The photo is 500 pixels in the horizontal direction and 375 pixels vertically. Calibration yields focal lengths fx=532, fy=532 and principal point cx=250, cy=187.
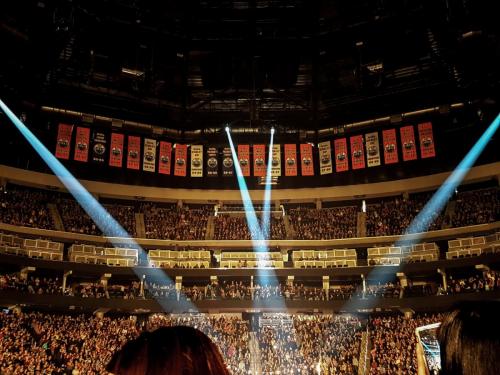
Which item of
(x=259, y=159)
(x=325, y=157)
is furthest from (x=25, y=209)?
(x=325, y=157)

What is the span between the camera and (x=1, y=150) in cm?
4338

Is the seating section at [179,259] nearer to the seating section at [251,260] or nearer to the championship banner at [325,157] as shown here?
the seating section at [251,260]

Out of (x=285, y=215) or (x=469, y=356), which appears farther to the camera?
(x=285, y=215)

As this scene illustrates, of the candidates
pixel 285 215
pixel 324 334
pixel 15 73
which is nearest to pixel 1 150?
pixel 15 73

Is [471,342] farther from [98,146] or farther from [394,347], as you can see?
[98,146]

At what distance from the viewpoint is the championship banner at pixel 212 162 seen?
4559 centimetres

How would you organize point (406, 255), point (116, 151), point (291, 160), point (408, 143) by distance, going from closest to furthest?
point (406, 255) < point (408, 143) < point (116, 151) < point (291, 160)

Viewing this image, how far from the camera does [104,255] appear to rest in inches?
1586

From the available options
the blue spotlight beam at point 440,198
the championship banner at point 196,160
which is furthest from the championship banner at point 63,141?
the blue spotlight beam at point 440,198

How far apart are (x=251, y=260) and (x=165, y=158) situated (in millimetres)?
11011

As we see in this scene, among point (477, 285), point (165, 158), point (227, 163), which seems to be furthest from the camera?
point (227, 163)

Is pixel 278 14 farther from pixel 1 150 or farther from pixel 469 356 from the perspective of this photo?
pixel 469 356

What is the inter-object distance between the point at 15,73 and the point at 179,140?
1500 centimetres

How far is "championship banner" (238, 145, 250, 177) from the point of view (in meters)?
44.5
